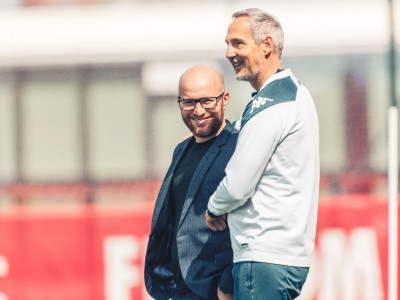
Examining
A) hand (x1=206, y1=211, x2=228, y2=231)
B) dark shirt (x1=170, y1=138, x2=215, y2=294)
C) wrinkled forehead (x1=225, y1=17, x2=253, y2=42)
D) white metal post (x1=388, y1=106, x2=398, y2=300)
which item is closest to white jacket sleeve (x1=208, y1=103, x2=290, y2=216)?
hand (x1=206, y1=211, x2=228, y2=231)

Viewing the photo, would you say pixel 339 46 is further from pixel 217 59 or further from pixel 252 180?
pixel 252 180

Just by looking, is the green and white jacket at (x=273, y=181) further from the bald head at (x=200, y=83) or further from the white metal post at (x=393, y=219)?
the white metal post at (x=393, y=219)

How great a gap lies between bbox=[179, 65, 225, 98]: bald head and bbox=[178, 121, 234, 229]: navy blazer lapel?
0.17m

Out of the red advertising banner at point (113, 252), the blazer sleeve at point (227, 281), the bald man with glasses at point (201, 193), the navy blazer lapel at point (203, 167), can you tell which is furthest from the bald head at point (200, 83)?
the red advertising banner at point (113, 252)

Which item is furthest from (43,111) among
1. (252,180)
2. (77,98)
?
(252,180)

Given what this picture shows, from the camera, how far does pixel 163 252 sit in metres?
2.65

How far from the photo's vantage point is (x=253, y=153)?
6.92 ft

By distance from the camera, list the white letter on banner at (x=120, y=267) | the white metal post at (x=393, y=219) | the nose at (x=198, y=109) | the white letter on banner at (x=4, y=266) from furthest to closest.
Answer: the white letter on banner at (x=4, y=266) < the white letter on banner at (x=120, y=267) < the white metal post at (x=393, y=219) < the nose at (x=198, y=109)

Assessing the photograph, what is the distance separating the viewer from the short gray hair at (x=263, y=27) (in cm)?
223

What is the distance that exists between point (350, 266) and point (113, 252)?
6.30 feet

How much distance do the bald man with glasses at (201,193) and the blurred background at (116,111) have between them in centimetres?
312

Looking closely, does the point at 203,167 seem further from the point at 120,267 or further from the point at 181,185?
the point at 120,267

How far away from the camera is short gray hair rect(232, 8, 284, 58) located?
7.33 feet

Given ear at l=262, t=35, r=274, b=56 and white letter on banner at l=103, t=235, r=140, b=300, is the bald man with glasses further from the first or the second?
white letter on banner at l=103, t=235, r=140, b=300
